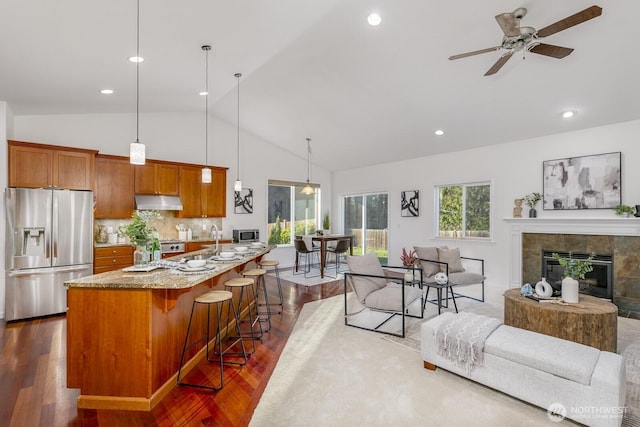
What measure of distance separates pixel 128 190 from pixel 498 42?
581 cm

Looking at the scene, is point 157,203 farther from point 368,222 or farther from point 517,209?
point 517,209

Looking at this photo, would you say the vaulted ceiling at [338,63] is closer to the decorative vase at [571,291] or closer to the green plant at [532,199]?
the green plant at [532,199]

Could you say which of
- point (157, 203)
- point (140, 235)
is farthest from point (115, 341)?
point (157, 203)

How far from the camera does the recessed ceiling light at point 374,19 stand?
332 centimetres

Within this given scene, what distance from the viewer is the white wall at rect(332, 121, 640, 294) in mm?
4477

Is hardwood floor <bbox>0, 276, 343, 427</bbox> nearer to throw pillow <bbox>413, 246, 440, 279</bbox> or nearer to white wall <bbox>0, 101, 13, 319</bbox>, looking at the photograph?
white wall <bbox>0, 101, 13, 319</bbox>

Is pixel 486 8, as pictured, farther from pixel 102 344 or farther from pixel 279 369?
pixel 102 344

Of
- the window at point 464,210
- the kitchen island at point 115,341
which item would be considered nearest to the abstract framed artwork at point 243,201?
the window at point 464,210

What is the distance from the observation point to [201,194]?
6387 millimetres

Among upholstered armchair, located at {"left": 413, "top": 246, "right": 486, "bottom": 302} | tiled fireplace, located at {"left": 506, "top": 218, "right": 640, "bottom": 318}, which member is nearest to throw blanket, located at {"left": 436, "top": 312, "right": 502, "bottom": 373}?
upholstered armchair, located at {"left": 413, "top": 246, "right": 486, "bottom": 302}

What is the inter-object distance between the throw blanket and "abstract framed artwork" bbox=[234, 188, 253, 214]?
17.7 ft

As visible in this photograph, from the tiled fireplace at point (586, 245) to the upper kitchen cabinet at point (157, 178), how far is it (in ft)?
20.0

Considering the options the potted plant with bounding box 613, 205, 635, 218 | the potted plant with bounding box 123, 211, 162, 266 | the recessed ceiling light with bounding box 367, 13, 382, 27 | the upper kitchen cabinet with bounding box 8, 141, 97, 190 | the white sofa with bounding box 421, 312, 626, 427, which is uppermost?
the recessed ceiling light with bounding box 367, 13, 382, 27

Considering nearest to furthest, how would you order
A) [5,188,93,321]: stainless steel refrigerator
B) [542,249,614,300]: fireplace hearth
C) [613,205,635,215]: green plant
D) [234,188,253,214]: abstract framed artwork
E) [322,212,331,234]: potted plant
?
[5,188,93,321]: stainless steel refrigerator
[613,205,635,215]: green plant
[542,249,614,300]: fireplace hearth
[234,188,253,214]: abstract framed artwork
[322,212,331,234]: potted plant
